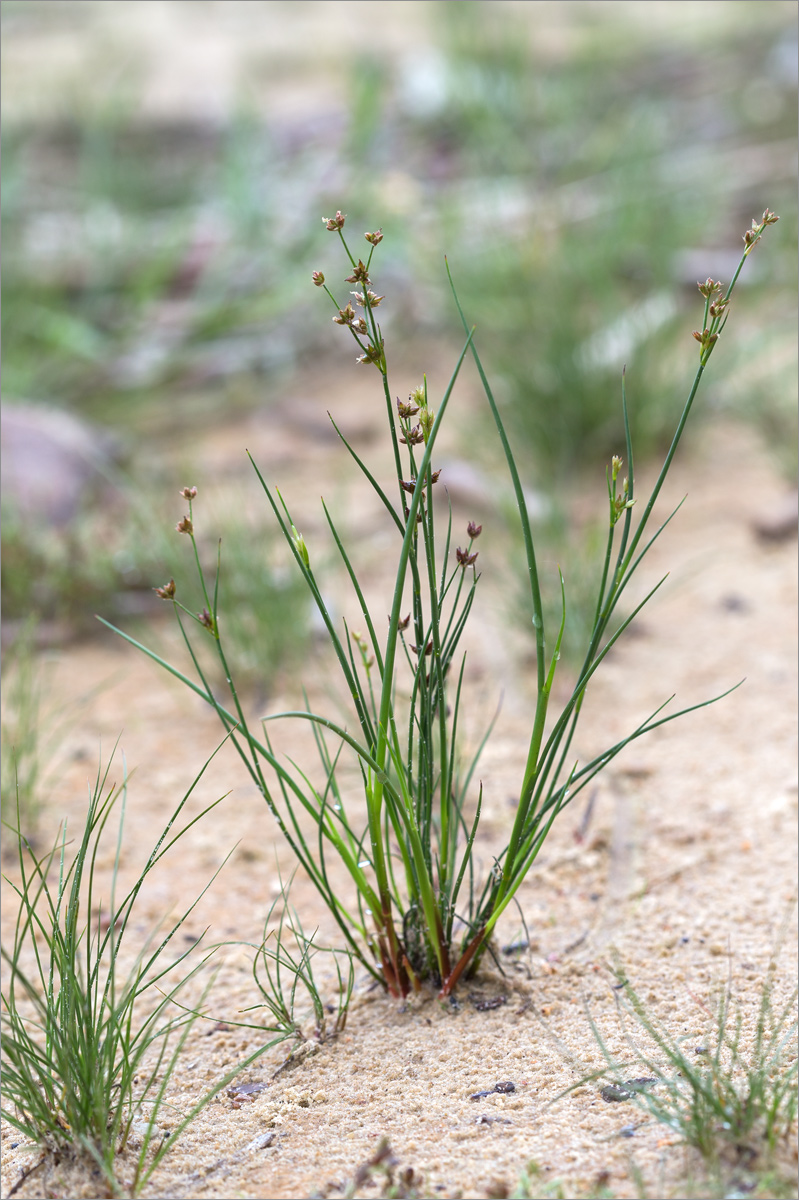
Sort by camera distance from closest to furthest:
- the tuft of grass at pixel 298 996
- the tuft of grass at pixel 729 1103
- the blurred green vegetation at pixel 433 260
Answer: the tuft of grass at pixel 729 1103, the tuft of grass at pixel 298 996, the blurred green vegetation at pixel 433 260

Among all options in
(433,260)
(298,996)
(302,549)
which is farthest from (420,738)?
(433,260)

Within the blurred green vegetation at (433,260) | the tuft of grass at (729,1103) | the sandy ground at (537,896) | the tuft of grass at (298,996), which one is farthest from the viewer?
the blurred green vegetation at (433,260)

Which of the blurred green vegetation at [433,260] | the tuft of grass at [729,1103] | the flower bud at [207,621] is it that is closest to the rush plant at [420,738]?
the flower bud at [207,621]

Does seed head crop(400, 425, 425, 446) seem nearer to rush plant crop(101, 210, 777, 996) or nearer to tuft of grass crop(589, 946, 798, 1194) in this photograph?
rush plant crop(101, 210, 777, 996)

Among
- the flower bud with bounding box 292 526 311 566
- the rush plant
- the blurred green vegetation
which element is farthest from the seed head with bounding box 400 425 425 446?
the blurred green vegetation

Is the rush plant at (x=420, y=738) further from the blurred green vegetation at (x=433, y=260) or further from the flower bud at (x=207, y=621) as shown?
the blurred green vegetation at (x=433, y=260)

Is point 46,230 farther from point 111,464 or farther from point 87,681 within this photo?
point 87,681

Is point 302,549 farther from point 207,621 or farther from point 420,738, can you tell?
point 420,738

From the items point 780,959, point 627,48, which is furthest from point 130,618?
point 627,48
